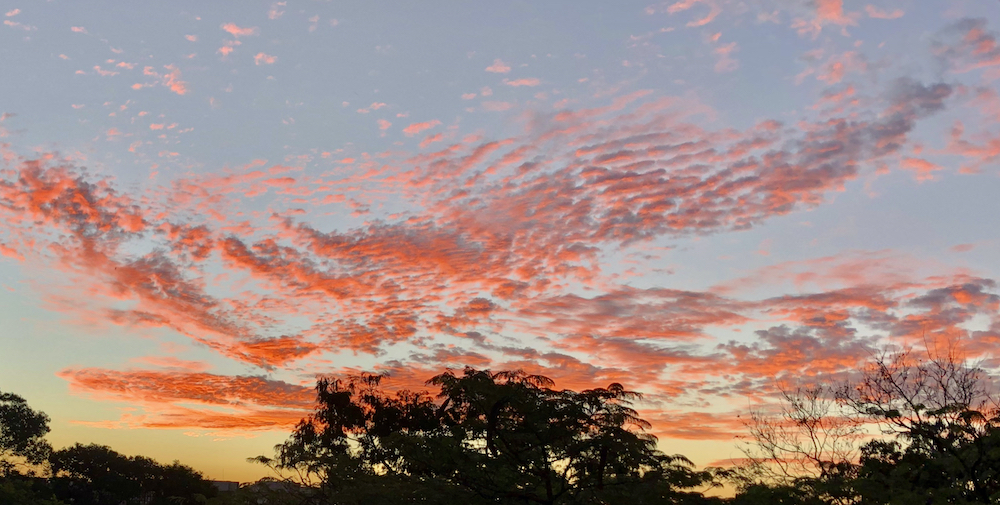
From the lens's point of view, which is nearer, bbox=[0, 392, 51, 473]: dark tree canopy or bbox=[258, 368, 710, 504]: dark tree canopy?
bbox=[258, 368, 710, 504]: dark tree canopy

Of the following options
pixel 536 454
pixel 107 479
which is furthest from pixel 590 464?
pixel 107 479

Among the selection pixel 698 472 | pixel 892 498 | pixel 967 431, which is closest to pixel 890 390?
pixel 967 431

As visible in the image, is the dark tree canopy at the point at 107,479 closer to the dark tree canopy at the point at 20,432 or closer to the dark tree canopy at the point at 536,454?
the dark tree canopy at the point at 20,432

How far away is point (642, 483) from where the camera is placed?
20781mm

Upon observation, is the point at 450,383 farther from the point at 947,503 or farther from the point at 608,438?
the point at 947,503

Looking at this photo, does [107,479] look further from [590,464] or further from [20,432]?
[590,464]

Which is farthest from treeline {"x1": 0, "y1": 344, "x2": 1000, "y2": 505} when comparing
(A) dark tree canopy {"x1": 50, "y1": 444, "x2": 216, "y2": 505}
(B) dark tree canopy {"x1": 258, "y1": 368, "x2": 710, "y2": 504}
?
Result: (A) dark tree canopy {"x1": 50, "y1": 444, "x2": 216, "y2": 505}

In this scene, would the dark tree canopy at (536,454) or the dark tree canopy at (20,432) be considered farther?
the dark tree canopy at (20,432)

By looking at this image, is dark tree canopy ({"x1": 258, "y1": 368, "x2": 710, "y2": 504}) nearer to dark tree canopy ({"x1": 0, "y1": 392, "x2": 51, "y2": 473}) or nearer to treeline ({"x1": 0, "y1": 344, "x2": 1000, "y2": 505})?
treeline ({"x1": 0, "y1": 344, "x2": 1000, "y2": 505})

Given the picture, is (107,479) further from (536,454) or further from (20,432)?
(536,454)

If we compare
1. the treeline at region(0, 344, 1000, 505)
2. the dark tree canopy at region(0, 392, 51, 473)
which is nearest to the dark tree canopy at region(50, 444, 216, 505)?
the dark tree canopy at region(0, 392, 51, 473)

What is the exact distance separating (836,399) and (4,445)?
66.1m

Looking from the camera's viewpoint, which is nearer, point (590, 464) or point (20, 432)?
point (590, 464)

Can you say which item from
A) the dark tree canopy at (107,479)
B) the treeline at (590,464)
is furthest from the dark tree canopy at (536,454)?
the dark tree canopy at (107,479)
